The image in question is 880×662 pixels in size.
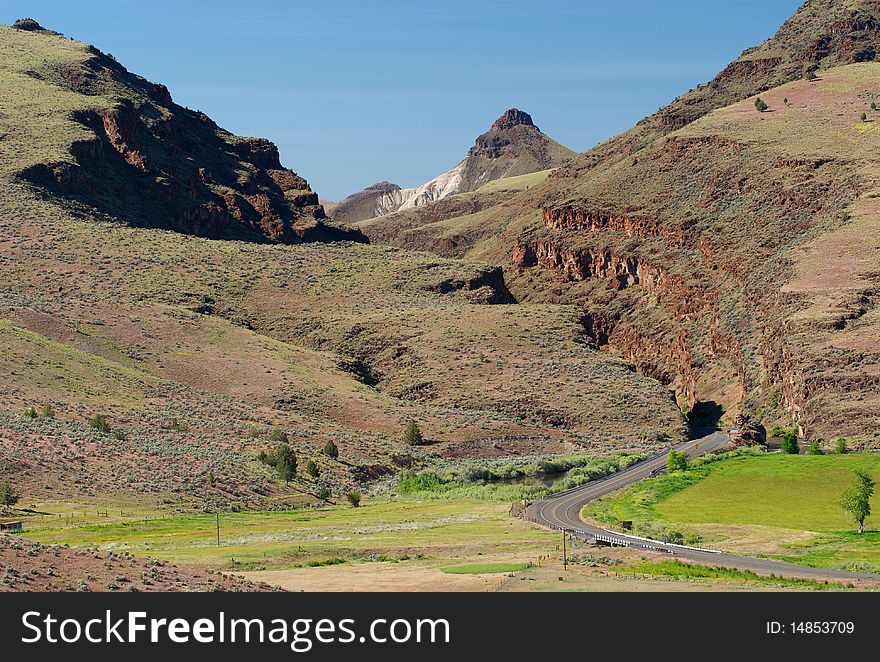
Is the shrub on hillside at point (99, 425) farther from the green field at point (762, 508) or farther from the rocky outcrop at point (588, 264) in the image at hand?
the rocky outcrop at point (588, 264)

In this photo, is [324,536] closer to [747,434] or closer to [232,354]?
[747,434]

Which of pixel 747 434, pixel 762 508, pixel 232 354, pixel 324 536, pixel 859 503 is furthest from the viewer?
pixel 232 354

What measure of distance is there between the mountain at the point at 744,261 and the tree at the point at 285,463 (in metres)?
40.6

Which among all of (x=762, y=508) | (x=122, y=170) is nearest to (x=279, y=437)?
(x=762, y=508)

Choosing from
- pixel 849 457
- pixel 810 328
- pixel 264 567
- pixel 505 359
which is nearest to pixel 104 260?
pixel 505 359

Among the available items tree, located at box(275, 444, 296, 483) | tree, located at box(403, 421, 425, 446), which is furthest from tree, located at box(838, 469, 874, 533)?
tree, located at box(403, 421, 425, 446)

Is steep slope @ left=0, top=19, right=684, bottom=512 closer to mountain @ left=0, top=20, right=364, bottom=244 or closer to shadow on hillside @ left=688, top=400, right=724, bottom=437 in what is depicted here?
mountain @ left=0, top=20, right=364, bottom=244

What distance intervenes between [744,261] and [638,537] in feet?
302

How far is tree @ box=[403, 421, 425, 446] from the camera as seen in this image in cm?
12175

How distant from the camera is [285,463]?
10012 cm

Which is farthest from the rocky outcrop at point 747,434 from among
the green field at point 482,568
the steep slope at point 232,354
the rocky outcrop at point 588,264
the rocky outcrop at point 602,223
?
the green field at point 482,568

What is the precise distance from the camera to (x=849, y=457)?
95.2 metres

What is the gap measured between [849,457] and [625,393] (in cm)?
4365
